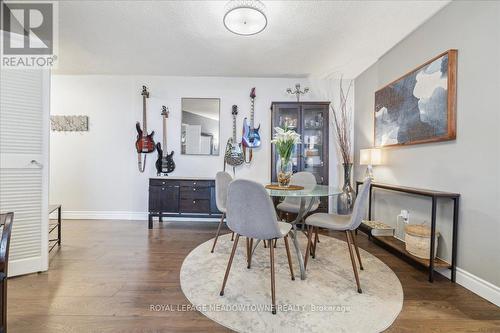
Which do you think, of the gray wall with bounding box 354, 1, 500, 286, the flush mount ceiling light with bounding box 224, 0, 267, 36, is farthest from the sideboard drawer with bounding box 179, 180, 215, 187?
the gray wall with bounding box 354, 1, 500, 286

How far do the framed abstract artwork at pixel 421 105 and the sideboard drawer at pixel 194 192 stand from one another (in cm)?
254

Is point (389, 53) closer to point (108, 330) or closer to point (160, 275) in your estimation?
point (160, 275)

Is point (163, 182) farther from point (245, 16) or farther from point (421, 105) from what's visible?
point (421, 105)

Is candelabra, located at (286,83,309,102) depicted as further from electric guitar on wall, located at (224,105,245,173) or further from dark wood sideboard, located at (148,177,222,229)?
dark wood sideboard, located at (148,177,222,229)

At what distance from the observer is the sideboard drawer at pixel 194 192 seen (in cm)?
319

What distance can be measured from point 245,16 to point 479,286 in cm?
283

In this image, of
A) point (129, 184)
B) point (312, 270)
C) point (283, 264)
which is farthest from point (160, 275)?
point (129, 184)

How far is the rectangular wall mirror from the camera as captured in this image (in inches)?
144

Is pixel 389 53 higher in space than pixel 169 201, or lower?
higher

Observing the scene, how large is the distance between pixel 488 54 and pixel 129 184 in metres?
4.51

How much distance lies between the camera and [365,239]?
2.82 m

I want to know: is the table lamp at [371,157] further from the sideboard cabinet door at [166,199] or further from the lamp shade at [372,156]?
the sideboard cabinet door at [166,199]

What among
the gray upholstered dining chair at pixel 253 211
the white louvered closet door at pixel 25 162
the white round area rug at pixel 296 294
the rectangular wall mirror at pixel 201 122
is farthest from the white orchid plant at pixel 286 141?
the white louvered closet door at pixel 25 162

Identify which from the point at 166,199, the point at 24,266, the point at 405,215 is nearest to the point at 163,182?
the point at 166,199
